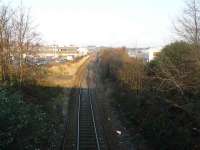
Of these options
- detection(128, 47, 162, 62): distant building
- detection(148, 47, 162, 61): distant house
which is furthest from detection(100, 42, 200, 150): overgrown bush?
detection(128, 47, 162, 62): distant building

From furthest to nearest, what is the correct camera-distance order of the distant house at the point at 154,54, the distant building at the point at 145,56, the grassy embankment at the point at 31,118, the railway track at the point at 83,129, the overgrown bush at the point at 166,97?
the distant building at the point at 145,56 < the distant house at the point at 154,54 < the railway track at the point at 83,129 < the overgrown bush at the point at 166,97 < the grassy embankment at the point at 31,118

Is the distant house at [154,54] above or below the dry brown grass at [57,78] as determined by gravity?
above

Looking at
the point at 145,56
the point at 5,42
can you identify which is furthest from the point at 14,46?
the point at 145,56

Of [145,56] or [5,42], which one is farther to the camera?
[145,56]

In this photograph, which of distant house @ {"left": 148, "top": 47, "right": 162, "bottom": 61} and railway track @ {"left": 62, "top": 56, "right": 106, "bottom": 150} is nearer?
railway track @ {"left": 62, "top": 56, "right": 106, "bottom": 150}

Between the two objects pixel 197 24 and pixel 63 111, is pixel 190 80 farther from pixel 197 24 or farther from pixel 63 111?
pixel 63 111

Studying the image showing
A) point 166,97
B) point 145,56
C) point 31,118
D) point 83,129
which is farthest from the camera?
point 145,56

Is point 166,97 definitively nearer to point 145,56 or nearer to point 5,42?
point 5,42

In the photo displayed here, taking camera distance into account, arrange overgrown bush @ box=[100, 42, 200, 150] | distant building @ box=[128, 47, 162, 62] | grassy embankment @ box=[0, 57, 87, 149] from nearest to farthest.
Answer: grassy embankment @ box=[0, 57, 87, 149], overgrown bush @ box=[100, 42, 200, 150], distant building @ box=[128, 47, 162, 62]

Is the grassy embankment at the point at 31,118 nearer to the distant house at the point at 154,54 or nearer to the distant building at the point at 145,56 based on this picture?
the distant house at the point at 154,54

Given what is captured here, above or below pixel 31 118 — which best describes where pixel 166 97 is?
below

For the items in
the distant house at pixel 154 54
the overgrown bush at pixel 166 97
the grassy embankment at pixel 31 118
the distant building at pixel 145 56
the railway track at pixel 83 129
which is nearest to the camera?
the grassy embankment at pixel 31 118

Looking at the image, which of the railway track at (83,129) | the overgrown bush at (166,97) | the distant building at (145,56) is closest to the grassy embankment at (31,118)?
the railway track at (83,129)

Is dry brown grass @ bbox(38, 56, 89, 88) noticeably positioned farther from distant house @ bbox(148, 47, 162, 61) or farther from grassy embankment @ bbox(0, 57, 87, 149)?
distant house @ bbox(148, 47, 162, 61)
